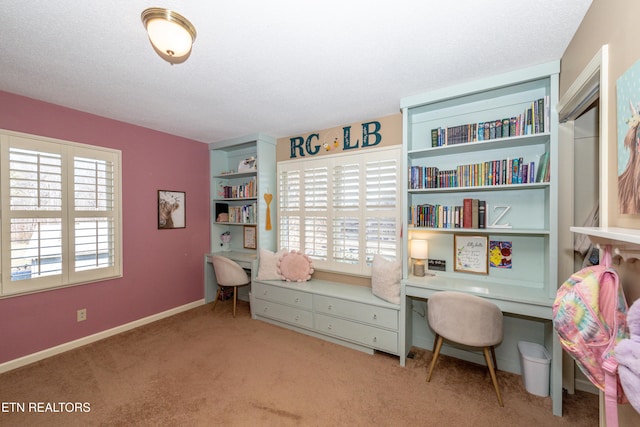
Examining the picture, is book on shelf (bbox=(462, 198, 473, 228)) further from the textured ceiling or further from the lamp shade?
the textured ceiling

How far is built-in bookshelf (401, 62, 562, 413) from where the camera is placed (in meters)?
2.01

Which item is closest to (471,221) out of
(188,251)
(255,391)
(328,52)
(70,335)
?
(328,52)

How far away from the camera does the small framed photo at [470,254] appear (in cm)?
249

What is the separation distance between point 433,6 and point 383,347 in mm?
2648

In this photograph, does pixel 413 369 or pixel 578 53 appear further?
pixel 413 369

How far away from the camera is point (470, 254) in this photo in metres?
2.55

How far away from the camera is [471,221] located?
2354 mm

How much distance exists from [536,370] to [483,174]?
5.20 ft

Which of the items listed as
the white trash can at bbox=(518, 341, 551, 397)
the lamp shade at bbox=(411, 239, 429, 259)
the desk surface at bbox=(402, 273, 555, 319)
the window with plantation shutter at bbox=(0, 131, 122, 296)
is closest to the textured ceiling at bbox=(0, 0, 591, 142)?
the window with plantation shutter at bbox=(0, 131, 122, 296)

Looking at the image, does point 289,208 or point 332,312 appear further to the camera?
point 289,208

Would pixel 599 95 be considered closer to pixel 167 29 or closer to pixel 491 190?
pixel 491 190

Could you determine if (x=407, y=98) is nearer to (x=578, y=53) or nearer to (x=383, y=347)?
(x=578, y=53)

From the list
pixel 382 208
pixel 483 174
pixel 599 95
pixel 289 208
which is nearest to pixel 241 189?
pixel 289 208

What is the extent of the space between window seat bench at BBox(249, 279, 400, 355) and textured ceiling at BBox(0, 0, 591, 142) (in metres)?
1.99
